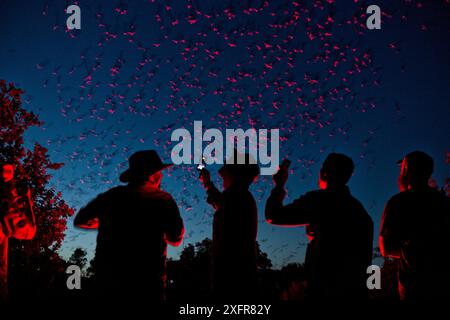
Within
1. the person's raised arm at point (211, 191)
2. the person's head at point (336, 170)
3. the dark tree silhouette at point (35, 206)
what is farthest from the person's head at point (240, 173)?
the dark tree silhouette at point (35, 206)

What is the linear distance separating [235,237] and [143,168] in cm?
118

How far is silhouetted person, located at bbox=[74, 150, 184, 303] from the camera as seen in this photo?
3920 millimetres

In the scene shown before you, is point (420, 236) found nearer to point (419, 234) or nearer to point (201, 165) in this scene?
point (419, 234)

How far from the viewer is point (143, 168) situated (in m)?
4.28

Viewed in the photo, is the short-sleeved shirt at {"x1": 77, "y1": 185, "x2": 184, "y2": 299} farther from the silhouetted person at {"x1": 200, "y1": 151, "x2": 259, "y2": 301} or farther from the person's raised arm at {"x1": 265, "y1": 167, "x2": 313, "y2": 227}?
the person's raised arm at {"x1": 265, "y1": 167, "x2": 313, "y2": 227}

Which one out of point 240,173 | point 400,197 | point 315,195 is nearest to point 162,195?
point 240,173

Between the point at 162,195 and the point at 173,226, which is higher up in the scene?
the point at 162,195

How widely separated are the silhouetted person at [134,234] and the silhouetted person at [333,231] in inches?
42.2

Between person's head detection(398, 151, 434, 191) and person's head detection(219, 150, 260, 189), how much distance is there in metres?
1.55

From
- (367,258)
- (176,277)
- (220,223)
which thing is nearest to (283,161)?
(220,223)

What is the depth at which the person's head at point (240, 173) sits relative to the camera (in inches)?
173

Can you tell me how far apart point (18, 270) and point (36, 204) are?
305 centimetres

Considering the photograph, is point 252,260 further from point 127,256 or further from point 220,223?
point 127,256

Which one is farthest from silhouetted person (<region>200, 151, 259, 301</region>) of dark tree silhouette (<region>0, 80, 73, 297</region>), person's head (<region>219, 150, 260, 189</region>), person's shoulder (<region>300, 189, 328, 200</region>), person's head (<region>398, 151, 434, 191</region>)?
dark tree silhouette (<region>0, 80, 73, 297</region>)
